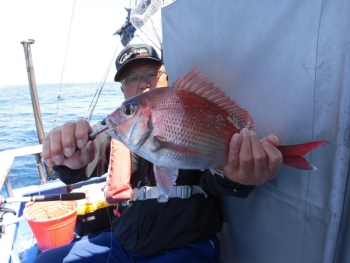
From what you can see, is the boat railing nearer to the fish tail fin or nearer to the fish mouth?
Result: the fish mouth

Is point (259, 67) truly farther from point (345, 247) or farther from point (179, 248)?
point (179, 248)

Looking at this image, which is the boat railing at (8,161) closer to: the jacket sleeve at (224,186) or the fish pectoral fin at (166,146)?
the jacket sleeve at (224,186)

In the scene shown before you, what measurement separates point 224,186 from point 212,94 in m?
0.61

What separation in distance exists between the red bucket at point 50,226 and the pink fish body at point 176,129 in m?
1.87

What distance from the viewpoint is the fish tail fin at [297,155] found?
2.91 feet

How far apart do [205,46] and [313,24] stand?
2.41 feet

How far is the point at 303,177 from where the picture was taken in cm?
111

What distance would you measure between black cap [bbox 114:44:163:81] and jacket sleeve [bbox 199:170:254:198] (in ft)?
3.48

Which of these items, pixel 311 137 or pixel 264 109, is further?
pixel 264 109

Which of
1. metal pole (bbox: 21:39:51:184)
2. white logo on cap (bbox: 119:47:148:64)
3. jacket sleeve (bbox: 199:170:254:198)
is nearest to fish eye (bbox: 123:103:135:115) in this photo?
jacket sleeve (bbox: 199:170:254:198)

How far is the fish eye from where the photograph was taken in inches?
40.7

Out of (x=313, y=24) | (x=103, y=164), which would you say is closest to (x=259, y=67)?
(x=313, y=24)

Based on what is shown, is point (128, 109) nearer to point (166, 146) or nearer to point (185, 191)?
point (166, 146)

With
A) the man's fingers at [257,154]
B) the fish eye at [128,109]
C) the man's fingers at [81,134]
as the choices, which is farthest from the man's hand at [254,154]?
the man's fingers at [81,134]
